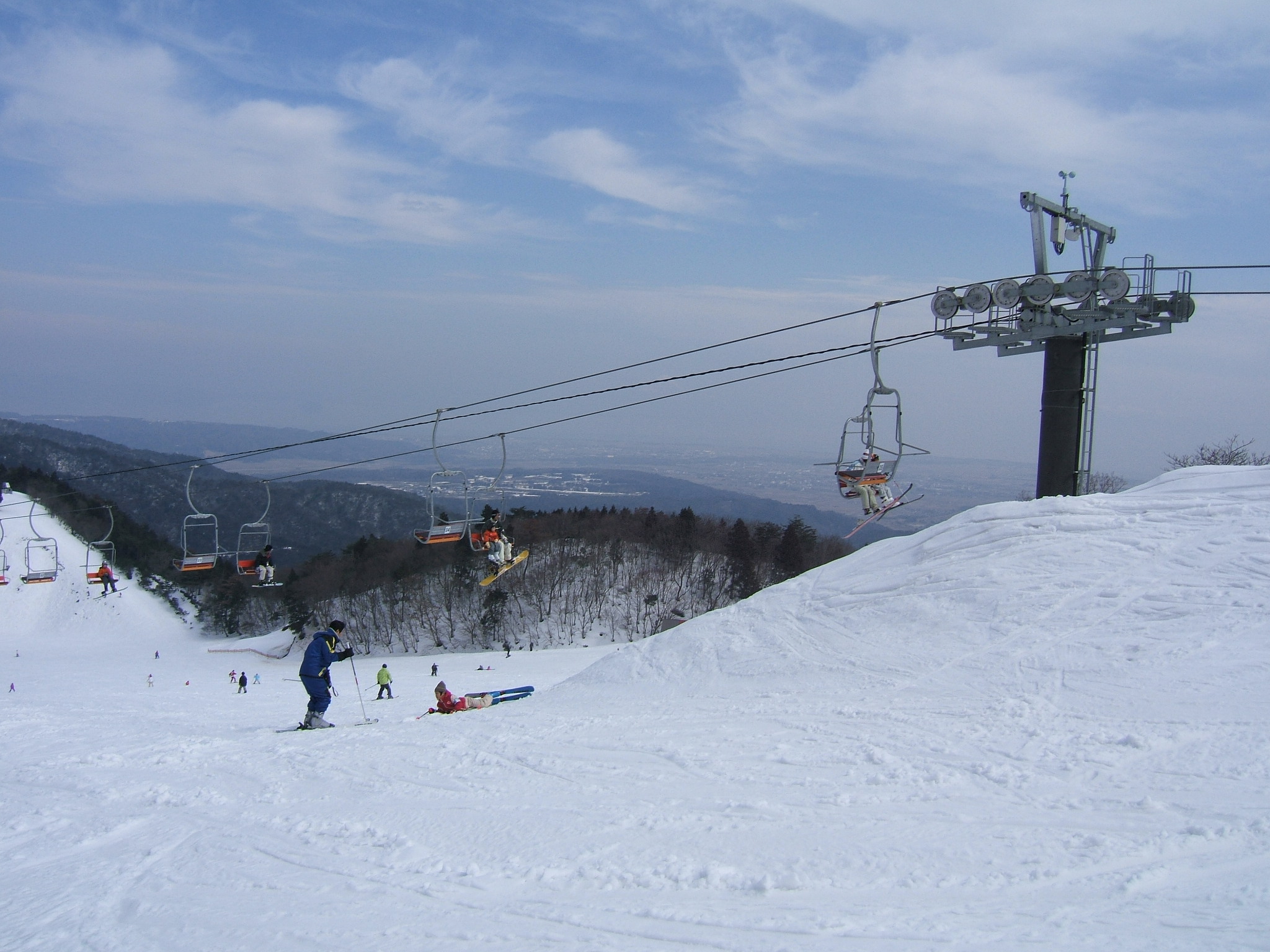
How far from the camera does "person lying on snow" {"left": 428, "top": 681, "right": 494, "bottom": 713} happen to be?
537 inches

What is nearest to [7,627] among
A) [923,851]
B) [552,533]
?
[552,533]

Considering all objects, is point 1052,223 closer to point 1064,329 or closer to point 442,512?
point 1064,329

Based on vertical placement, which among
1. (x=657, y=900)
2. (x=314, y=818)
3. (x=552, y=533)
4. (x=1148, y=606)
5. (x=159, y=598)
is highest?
(x=1148, y=606)

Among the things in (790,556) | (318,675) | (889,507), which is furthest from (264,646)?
(889,507)

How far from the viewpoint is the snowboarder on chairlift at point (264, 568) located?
18156 mm

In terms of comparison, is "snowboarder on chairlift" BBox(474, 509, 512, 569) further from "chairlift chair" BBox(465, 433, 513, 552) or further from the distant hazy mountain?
the distant hazy mountain

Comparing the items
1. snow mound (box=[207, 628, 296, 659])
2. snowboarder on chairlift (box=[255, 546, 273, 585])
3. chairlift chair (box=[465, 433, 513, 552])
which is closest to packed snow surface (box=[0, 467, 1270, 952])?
chairlift chair (box=[465, 433, 513, 552])

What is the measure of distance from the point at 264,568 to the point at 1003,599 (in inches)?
577

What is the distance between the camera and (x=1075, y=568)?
11445 millimetres

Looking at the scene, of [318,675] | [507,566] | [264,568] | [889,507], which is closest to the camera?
[318,675]

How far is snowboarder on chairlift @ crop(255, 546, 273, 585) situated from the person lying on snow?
5.63m

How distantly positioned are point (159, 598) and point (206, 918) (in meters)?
83.3

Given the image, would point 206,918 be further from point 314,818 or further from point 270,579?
point 270,579

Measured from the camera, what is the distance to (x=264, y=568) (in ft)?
60.4
